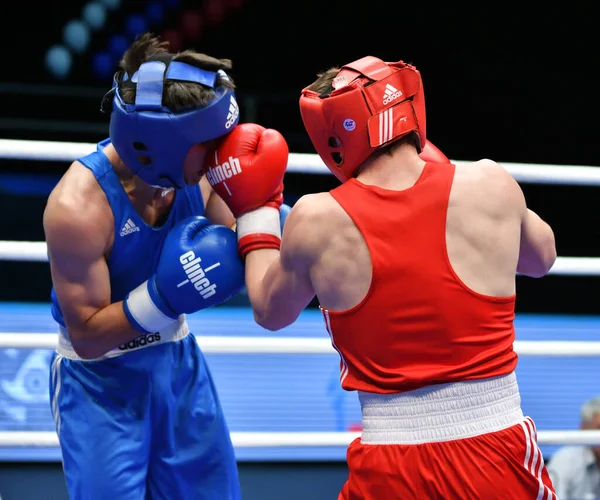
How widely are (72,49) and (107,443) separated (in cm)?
522

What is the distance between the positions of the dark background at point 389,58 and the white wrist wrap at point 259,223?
4.20 m

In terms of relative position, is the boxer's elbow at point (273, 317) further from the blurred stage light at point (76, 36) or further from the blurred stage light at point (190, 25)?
the blurred stage light at point (190, 25)

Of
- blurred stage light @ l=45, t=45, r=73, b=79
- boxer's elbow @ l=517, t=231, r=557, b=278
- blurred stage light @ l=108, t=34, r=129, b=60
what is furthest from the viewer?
blurred stage light @ l=108, t=34, r=129, b=60

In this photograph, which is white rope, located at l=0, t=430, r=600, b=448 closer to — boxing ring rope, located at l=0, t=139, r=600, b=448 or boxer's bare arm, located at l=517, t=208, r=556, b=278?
boxing ring rope, located at l=0, t=139, r=600, b=448

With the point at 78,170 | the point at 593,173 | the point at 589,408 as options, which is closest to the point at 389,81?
the point at 78,170

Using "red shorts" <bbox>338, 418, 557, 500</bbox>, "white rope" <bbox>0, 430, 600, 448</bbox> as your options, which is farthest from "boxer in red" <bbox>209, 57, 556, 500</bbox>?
"white rope" <bbox>0, 430, 600, 448</bbox>

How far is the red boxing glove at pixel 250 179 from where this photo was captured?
1.81 metres

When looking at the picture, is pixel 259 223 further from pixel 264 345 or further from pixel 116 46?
pixel 116 46

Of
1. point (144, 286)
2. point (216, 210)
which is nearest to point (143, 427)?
point (144, 286)

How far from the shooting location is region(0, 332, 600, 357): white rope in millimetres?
2174

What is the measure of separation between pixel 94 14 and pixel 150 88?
→ 514 centimetres

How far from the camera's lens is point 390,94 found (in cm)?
161

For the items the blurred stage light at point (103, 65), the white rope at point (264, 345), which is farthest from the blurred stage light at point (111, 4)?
the white rope at point (264, 345)

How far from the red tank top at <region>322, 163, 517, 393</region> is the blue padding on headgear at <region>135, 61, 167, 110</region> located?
0.47 m
